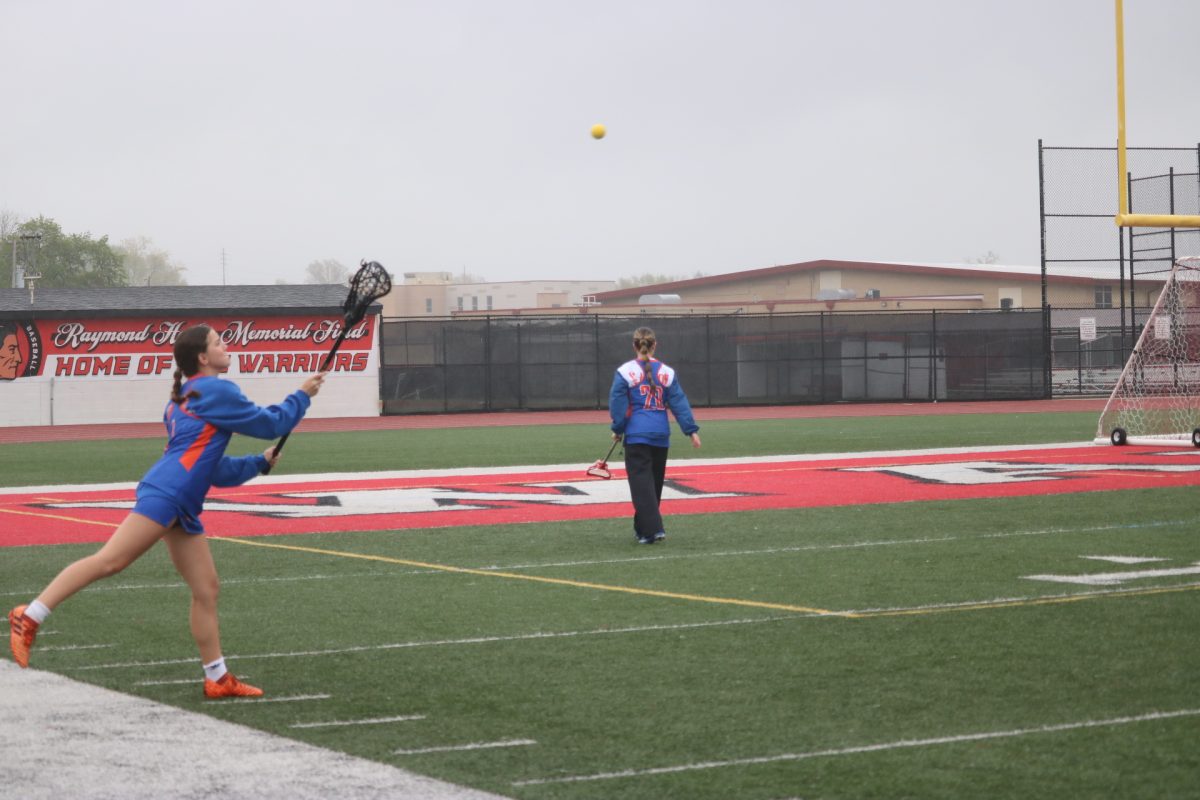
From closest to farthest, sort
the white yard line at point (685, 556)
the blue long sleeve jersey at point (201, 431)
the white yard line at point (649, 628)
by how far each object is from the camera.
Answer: the blue long sleeve jersey at point (201, 431) → the white yard line at point (649, 628) → the white yard line at point (685, 556)

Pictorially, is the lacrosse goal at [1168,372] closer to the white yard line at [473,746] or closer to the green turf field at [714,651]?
the green turf field at [714,651]

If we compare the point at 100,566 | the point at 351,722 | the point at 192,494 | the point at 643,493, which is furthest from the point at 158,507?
the point at 643,493

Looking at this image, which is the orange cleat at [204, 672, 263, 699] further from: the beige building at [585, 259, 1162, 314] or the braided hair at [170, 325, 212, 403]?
the beige building at [585, 259, 1162, 314]

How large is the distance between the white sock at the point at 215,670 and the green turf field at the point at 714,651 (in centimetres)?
19

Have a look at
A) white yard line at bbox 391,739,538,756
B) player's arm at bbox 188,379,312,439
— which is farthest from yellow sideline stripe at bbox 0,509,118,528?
white yard line at bbox 391,739,538,756

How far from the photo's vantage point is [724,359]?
1810 inches

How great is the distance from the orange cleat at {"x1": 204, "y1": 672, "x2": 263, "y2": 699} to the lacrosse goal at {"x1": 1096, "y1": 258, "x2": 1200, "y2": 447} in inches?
779

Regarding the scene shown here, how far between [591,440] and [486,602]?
19251mm

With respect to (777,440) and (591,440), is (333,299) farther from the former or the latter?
(777,440)

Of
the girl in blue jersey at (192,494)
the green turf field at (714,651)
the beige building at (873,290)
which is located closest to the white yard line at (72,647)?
the green turf field at (714,651)

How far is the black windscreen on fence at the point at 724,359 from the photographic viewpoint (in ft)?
143

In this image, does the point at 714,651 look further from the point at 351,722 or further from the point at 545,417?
the point at 545,417

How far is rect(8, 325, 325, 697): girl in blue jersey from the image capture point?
6.94 meters

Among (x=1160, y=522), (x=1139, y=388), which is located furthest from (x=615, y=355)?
(x=1160, y=522)
